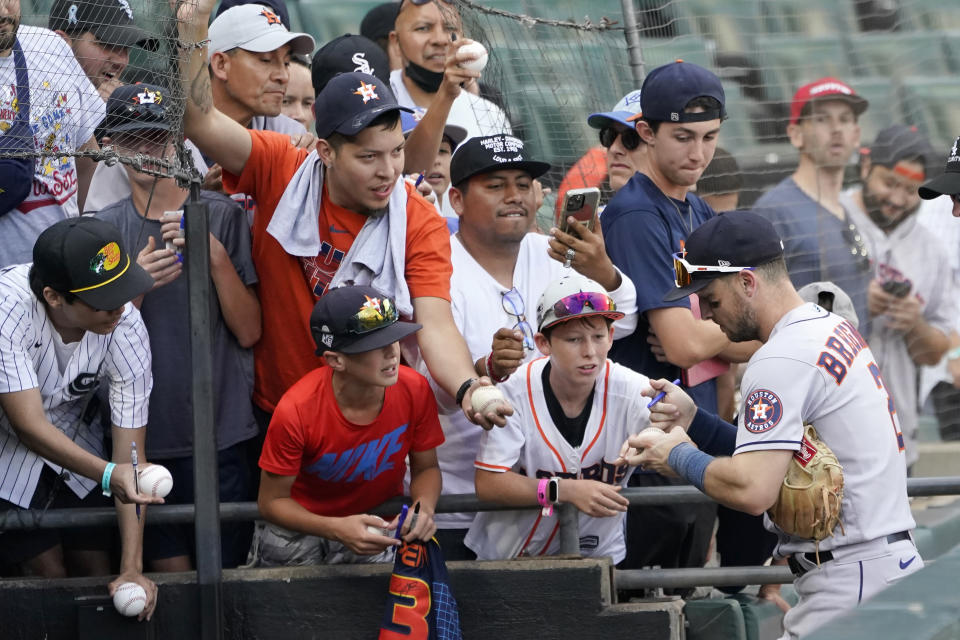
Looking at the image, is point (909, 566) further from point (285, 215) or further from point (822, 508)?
point (285, 215)

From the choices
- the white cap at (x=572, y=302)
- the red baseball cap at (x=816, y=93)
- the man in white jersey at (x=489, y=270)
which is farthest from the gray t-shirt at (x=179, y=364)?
the red baseball cap at (x=816, y=93)

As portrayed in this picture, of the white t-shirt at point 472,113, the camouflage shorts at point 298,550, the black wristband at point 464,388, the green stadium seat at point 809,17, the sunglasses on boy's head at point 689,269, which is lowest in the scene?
the camouflage shorts at point 298,550

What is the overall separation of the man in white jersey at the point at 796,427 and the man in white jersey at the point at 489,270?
804 millimetres

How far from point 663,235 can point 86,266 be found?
2063 mm

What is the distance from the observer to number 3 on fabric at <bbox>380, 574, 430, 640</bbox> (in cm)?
441

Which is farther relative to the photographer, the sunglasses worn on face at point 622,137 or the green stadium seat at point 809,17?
the green stadium seat at point 809,17

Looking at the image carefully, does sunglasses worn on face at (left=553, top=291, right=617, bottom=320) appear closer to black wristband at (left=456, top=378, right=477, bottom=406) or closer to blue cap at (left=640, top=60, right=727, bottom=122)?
black wristband at (left=456, top=378, right=477, bottom=406)

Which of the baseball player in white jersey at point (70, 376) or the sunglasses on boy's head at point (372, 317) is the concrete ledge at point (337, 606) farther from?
the sunglasses on boy's head at point (372, 317)

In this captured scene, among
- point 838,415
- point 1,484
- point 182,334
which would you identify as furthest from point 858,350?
point 1,484

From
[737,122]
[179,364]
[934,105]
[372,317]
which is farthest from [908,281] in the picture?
[179,364]

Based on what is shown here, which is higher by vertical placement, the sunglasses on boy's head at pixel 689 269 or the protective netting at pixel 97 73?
the protective netting at pixel 97 73

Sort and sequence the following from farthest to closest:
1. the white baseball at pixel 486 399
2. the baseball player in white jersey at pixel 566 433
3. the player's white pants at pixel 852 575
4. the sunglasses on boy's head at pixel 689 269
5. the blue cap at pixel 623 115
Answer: the blue cap at pixel 623 115, the baseball player in white jersey at pixel 566 433, the white baseball at pixel 486 399, the sunglasses on boy's head at pixel 689 269, the player's white pants at pixel 852 575

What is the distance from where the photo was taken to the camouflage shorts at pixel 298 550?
16.0 ft

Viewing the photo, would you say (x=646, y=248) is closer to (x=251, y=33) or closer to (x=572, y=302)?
(x=572, y=302)
